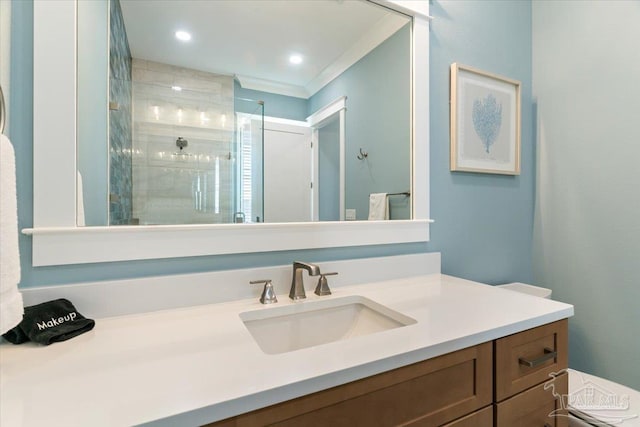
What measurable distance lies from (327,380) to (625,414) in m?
1.30

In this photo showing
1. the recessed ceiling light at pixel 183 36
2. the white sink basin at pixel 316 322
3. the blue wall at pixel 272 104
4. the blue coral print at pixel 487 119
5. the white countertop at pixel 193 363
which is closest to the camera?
the white countertop at pixel 193 363

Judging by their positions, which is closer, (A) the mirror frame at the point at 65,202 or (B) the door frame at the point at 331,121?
(A) the mirror frame at the point at 65,202

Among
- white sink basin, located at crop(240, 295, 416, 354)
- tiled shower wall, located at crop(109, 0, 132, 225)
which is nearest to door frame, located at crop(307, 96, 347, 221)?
white sink basin, located at crop(240, 295, 416, 354)

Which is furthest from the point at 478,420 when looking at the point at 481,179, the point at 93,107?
the point at 93,107

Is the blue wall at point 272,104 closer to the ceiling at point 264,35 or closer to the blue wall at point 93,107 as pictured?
the ceiling at point 264,35

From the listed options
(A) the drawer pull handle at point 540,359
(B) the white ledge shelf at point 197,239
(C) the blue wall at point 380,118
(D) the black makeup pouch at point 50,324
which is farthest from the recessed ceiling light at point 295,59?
(A) the drawer pull handle at point 540,359

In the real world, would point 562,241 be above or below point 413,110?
below

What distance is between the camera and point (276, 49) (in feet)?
4.15

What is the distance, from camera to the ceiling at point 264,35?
1.03 metres

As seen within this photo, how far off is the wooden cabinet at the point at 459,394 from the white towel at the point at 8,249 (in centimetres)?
37

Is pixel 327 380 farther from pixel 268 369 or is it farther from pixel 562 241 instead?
pixel 562 241

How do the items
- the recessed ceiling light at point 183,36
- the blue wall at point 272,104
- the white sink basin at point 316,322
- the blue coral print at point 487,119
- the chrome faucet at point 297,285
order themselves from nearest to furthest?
the white sink basin at point 316,322, the chrome faucet at point 297,285, the recessed ceiling light at point 183,36, the blue wall at point 272,104, the blue coral print at point 487,119

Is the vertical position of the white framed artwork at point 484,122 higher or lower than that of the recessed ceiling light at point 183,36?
lower

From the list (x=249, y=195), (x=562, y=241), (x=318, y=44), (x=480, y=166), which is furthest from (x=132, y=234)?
(x=562, y=241)
